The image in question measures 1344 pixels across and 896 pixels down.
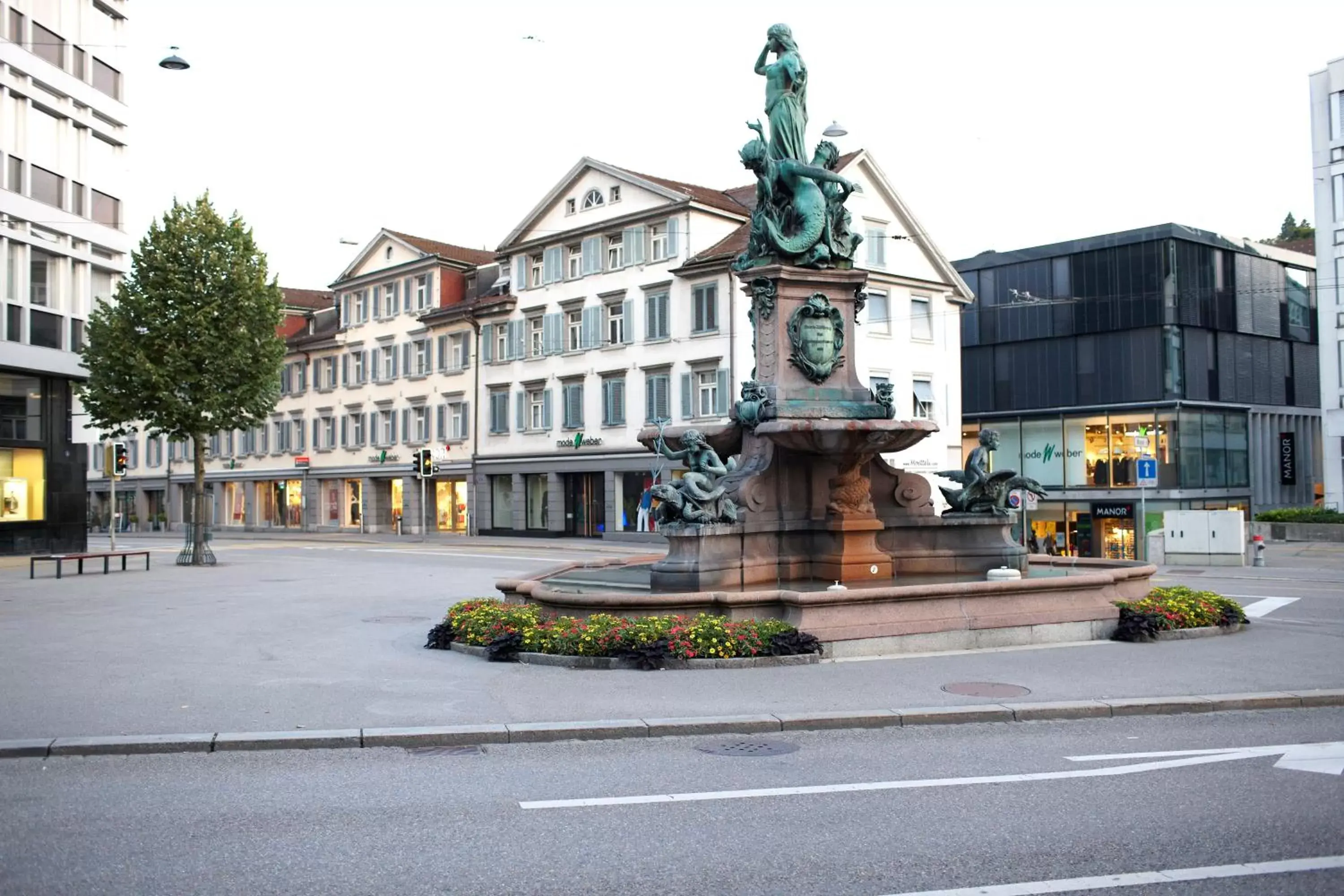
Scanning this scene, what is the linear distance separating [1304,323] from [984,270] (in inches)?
599

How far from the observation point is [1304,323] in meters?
56.0

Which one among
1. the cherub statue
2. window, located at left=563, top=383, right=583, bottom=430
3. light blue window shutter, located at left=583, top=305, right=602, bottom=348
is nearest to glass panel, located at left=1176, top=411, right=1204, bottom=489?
light blue window shutter, located at left=583, top=305, right=602, bottom=348

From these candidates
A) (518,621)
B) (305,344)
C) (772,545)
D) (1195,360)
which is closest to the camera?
(518,621)

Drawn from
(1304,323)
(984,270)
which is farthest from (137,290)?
(1304,323)

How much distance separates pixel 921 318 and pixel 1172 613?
34.8 m

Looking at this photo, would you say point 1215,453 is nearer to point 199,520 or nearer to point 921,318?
point 921,318

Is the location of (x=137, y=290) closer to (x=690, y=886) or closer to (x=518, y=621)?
(x=518, y=621)

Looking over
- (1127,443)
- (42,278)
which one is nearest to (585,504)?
(42,278)

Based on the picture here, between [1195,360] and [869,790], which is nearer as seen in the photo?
[869,790]

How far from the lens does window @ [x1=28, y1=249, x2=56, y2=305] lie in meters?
34.1

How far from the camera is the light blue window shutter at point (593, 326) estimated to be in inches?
1881

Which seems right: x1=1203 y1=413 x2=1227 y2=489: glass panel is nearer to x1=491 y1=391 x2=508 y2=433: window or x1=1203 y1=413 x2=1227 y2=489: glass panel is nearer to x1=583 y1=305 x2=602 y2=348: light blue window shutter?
x1=583 y1=305 x2=602 y2=348: light blue window shutter

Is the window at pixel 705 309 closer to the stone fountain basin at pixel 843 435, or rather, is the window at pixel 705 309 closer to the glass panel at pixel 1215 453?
the glass panel at pixel 1215 453

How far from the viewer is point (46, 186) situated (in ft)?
113
